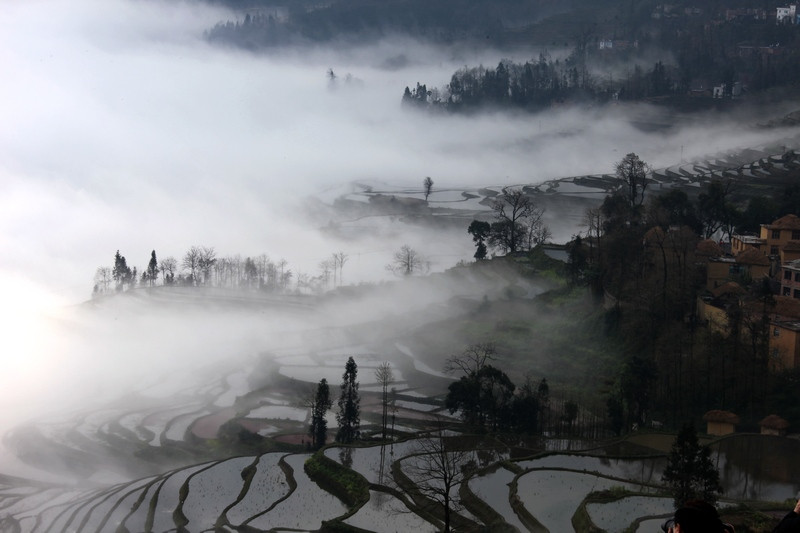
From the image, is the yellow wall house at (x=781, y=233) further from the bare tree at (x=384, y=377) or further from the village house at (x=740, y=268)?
the bare tree at (x=384, y=377)

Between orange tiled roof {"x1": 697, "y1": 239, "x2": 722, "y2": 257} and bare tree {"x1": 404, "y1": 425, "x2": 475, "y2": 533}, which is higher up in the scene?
orange tiled roof {"x1": 697, "y1": 239, "x2": 722, "y2": 257}

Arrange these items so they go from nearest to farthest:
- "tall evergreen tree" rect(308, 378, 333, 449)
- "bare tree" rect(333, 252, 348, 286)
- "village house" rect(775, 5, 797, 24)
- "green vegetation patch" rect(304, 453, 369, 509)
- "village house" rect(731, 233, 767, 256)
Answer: "green vegetation patch" rect(304, 453, 369, 509)
"tall evergreen tree" rect(308, 378, 333, 449)
"village house" rect(731, 233, 767, 256)
"bare tree" rect(333, 252, 348, 286)
"village house" rect(775, 5, 797, 24)

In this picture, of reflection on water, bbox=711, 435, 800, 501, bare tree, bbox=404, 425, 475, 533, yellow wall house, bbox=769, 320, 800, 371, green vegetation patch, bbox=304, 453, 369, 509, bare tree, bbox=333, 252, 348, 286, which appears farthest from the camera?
bare tree, bbox=333, 252, 348, 286

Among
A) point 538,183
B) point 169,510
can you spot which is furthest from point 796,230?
point 538,183

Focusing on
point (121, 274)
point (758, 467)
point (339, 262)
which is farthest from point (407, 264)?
point (758, 467)

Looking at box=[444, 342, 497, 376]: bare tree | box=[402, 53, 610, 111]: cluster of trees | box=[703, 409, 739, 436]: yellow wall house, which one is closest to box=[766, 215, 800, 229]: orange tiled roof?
box=[444, 342, 497, 376]: bare tree

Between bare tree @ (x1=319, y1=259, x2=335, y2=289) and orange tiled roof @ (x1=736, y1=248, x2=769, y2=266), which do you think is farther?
bare tree @ (x1=319, y1=259, x2=335, y2=289)

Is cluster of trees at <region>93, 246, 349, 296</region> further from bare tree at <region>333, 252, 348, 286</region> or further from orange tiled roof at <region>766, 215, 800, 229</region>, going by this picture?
orange tiled roof at <region>766, 215, 800, 229</region>

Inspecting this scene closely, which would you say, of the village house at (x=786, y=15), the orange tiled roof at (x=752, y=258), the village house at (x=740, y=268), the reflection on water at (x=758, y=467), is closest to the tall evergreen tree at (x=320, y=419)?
the reflection on water at (x=758, y=467)
